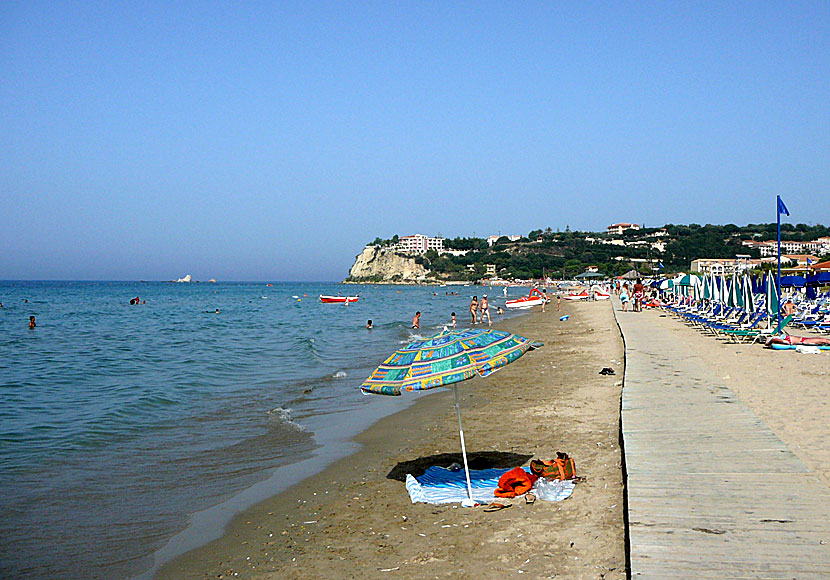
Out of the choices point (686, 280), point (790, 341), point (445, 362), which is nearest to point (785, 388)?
point (790, 341)

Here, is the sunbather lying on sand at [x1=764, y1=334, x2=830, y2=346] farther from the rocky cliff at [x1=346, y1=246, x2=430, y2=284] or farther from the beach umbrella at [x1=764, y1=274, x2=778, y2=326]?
the rocky cliff at [x1=346, y1=246, x2=430, y2=284]

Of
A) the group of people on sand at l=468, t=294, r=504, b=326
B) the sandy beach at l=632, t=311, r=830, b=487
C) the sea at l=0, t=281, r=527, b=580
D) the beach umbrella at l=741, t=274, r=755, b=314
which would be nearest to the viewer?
the sea at l=0, t=281, r=527, b=580

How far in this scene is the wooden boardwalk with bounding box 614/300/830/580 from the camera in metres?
3.68

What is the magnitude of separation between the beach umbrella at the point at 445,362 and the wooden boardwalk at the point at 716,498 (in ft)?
4.79

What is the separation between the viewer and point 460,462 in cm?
734

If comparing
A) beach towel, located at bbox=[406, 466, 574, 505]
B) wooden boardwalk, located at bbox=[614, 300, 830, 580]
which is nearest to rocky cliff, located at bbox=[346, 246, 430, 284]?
wooden boardwalk, located at bbox=[614, 300, 830, 580]

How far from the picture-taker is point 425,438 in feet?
29.5

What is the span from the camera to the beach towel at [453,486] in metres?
5.72

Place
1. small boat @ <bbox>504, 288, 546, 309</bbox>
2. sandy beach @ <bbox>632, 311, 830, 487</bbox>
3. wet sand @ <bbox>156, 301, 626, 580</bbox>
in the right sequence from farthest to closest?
small boat @ <bbox>504, 288, 546, 309</bbox>
sandy beach @ <bbox>632, 311, 830, 487</bbox>
wet sand @ <bbox>156, 301, 626, 580</bbox>

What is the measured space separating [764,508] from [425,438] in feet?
16.7

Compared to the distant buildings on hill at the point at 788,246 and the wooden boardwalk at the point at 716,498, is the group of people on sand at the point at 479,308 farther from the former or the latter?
the distant buildings on hill at the point at 788,246

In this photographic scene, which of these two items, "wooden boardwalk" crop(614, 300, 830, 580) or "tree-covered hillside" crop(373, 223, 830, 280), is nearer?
"wooden boardwalk" crop(614, 300, 830, 580)

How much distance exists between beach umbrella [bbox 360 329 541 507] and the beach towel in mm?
156

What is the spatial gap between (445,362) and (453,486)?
1406mm
